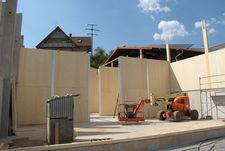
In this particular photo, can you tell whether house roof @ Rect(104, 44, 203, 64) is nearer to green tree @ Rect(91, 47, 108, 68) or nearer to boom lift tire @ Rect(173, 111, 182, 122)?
boom lift tire @ Rect(173, 111, 182, 122)

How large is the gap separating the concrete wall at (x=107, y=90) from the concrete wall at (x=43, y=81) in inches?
191

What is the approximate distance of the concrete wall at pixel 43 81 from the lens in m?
12.9

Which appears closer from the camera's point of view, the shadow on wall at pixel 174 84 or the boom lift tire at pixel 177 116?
the boom lift tire at pixel 177 116

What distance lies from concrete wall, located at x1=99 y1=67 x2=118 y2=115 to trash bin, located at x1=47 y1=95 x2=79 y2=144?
12.1 m

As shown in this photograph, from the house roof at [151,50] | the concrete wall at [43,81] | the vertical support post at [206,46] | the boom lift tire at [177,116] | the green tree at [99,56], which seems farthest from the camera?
the green tree at [99,56]

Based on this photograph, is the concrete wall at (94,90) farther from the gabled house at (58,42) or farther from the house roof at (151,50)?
the gabled house at (58,42)

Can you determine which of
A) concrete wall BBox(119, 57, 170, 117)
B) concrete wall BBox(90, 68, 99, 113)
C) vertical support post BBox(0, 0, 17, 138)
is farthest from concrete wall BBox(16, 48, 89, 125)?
concrete wall BBox(90, 68, 99, 113)

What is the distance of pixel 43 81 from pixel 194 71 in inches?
389

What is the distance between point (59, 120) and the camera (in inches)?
266

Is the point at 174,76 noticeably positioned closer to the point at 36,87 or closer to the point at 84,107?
the point at 84,107

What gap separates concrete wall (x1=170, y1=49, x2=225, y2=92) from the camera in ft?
48.6

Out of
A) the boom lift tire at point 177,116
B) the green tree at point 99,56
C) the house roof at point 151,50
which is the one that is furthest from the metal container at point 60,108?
the green tree at point 99,56

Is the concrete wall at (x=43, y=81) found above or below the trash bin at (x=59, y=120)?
above

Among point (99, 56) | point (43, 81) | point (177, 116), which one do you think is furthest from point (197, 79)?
point (99, 56)
